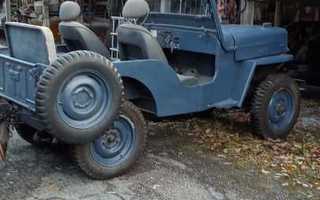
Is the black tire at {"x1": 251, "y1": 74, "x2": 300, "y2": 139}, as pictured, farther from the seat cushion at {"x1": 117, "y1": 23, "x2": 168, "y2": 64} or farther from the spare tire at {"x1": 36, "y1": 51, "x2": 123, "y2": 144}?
the spare tire at {"x1": 36, "y1": 51, "x2": 123, "y2": 144}

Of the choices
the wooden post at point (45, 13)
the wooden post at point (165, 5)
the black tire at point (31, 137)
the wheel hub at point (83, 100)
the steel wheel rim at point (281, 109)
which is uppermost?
the wooden post at point (165, 5)

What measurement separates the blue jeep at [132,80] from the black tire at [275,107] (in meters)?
0.01

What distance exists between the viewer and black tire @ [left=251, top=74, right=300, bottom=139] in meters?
5.91

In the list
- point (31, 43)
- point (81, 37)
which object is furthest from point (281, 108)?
point (31, 43)

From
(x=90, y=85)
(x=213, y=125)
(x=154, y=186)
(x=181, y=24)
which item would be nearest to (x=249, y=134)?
(x=213, y=125)

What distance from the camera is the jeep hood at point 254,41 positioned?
5.72 m

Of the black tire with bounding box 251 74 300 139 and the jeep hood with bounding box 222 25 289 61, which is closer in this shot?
the jeep hood with bounding box 222 25 289 61

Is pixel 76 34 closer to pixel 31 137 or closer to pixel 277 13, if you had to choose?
pixel 31 137

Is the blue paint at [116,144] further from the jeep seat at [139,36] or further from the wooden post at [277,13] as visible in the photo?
the wooden post at [277,13]

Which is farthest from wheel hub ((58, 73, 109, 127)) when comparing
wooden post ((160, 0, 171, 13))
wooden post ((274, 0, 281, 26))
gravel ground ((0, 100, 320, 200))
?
wooden post ((274, 0, 281, 26))

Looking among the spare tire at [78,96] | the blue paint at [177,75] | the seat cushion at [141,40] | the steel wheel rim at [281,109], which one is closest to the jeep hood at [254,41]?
the blue paint at [177,75]

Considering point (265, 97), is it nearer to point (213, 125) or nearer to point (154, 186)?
point (213, 125)

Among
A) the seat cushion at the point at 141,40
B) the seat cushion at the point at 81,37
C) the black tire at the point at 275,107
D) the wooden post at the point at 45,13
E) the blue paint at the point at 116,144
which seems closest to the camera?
the blue paint at the point at 116,144

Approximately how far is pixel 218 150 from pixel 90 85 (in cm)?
198
